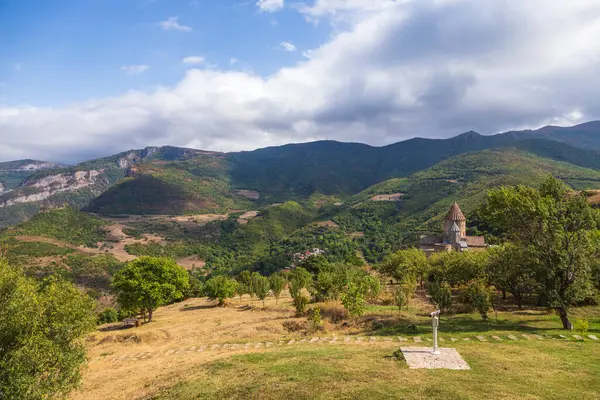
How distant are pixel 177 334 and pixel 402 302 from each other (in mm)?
21798

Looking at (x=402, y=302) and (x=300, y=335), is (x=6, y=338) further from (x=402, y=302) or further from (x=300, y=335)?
(x=402, y=302)

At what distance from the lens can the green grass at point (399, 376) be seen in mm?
13211

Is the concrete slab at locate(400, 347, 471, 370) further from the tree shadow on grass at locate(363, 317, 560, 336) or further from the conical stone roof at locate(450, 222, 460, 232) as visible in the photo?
the conical stone roof at locate(450, 222, 460, 232)

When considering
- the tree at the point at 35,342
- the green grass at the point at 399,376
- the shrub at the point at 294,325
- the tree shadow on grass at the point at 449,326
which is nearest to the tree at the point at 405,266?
the tree shadow on grass at the point at 449,326

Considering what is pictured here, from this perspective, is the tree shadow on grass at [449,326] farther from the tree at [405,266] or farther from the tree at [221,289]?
the tree at [221,289]

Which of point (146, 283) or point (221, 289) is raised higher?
point (146, 283)

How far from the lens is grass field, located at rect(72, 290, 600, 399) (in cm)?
1371

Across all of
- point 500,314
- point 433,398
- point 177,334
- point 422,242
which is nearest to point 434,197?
point 422,242

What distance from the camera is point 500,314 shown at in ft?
99.8

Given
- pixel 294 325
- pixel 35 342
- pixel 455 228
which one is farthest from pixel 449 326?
pixel 455 228

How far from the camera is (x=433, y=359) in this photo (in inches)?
666

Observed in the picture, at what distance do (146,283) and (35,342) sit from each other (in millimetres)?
27684

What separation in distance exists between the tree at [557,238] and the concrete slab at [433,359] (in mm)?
10721

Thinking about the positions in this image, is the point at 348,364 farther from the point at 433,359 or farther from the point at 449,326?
the point at 449,326
